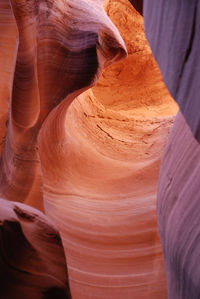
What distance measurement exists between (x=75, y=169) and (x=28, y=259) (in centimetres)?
138

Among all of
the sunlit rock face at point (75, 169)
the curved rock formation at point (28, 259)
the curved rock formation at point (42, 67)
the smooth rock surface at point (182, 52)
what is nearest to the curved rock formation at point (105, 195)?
the sunlit rock face at point (75, 169)

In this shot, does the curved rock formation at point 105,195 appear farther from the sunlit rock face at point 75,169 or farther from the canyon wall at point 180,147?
the canyon wall at point 180,147

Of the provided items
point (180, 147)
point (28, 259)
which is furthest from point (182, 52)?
point (28, 259)

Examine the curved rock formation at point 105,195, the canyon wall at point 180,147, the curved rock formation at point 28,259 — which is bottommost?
the curved rock formation at point 105,195

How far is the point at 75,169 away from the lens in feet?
8.04

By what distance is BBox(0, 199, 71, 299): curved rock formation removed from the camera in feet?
3.34

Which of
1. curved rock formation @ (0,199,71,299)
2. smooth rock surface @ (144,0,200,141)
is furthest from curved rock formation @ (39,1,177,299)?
smooth rock surface @ (144,0,200,141)

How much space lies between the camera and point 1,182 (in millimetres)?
2080

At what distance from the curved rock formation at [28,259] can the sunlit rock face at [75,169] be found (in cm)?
82

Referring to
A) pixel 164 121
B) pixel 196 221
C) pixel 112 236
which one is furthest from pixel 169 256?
pixel 164 121

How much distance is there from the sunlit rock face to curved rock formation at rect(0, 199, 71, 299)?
82cm

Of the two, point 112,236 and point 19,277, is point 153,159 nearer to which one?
point 112,236

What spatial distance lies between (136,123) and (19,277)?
238cm

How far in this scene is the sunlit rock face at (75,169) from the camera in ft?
6.49
